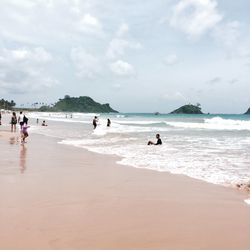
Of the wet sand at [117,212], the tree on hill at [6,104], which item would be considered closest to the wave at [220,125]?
the wet sand at [117,212]

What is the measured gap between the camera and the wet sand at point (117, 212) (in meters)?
4.84

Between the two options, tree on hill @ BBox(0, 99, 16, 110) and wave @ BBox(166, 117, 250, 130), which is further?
tree on hill @ BBox(0, 99, 16, 110)

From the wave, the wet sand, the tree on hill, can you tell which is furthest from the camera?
the tree on hill

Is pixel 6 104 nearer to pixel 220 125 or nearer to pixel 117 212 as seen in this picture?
pixel 220 125

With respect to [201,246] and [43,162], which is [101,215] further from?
[43,162]

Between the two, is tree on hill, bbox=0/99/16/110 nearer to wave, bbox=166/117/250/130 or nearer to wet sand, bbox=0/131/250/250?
wave, bbox=166/117/250/130

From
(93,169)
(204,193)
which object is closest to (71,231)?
(204,193)

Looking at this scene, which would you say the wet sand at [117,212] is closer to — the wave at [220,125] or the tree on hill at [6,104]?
the wave at [220,125]

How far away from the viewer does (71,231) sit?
515 centimetres

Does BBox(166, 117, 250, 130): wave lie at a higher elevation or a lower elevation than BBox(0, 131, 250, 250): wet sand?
higher

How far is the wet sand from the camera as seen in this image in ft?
15.9

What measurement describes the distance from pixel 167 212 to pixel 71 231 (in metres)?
1.87

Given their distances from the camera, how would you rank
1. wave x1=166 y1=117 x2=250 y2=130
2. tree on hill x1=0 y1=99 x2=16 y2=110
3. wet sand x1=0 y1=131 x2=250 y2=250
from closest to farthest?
wet sand x1=0 y1=131 x2=250 y2=250 → wave x1=166 y1=117 x2=250 y2=130 → tree on hill x1=0 y1=99 x2=16 y2=110

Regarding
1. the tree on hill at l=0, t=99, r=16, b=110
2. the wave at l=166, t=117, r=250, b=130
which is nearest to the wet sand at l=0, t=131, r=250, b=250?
the wave at l=166, t=117, r=250, b=130
